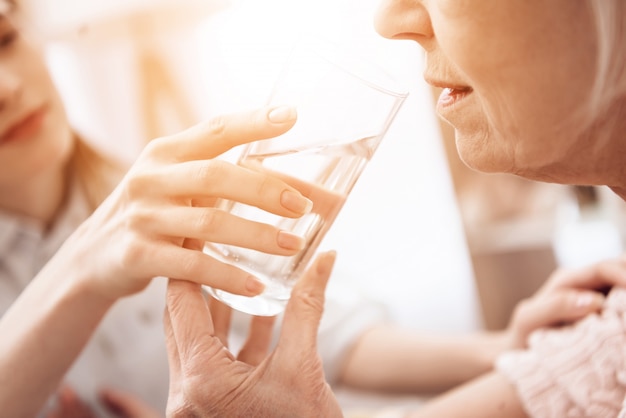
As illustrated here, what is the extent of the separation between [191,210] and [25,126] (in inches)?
22.4

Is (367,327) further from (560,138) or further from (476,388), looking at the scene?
(560,138)

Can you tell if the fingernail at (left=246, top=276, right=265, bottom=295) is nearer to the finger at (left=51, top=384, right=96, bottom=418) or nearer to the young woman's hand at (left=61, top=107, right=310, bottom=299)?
the young woman's hand at (left=61, top=107, right=310, bottom=299)

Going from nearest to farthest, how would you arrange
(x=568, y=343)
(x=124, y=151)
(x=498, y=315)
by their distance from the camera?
(x=568, y=343) → (x=124, y=151) → (x=498, y=315)

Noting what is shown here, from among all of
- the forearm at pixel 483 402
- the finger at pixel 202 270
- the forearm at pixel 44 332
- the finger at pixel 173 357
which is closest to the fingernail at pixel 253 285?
the finger at pixel 202 270

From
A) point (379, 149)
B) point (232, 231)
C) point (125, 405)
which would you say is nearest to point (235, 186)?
point (232, 231)

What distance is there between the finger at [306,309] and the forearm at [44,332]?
239 mm

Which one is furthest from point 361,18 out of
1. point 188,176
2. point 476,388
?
point 188,176

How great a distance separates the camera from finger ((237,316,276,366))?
785 mm

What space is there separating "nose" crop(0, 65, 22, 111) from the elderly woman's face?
0.64 meters

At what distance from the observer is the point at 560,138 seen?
60cm

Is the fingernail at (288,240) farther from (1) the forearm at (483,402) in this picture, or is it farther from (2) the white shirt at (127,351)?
(2) the white shirt at (127,351)

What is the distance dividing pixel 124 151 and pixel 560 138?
1390 millimetres

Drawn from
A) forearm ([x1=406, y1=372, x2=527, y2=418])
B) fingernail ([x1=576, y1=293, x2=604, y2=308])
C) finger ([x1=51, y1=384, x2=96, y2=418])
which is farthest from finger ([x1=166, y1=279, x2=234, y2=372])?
finger ([x1=51, y1=384, x2=96, y2=418])

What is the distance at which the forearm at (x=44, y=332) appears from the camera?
73 centimetres
